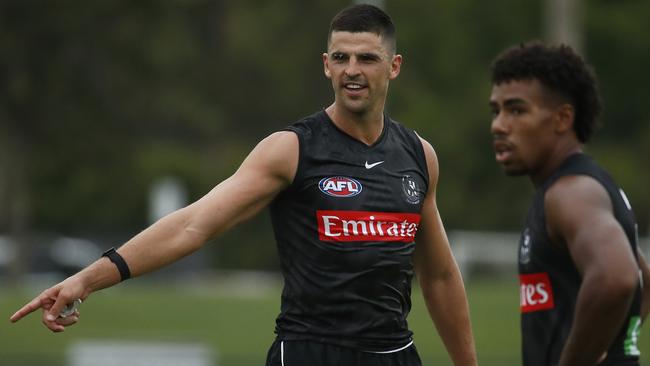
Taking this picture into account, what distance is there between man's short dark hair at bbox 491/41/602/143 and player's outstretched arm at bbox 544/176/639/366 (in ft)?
1.15

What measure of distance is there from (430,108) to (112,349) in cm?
2653

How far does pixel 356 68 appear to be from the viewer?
20.5 ft

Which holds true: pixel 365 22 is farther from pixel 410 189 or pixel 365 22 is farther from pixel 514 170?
pixel 514 170

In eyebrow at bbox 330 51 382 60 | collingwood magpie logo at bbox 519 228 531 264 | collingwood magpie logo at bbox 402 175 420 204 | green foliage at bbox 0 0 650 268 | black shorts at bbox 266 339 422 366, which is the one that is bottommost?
black shorts at bbox 266 339 422 366

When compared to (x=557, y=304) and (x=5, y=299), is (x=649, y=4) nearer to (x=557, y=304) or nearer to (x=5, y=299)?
(x=5, y=299)

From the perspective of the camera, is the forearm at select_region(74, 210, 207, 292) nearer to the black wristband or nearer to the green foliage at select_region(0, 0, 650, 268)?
the black wristband

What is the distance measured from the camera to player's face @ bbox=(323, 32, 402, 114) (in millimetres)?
6277

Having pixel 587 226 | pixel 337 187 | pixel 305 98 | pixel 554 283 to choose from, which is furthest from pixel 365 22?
pixel 305 98

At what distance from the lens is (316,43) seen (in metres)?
41.8

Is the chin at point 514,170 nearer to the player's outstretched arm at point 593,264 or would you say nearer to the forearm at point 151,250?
the player's outstretched arm at point 593,264

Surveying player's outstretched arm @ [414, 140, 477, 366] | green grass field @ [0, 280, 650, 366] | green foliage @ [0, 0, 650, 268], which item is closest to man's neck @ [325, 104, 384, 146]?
player's outstretched arm @ [414, 140, 477, 366]

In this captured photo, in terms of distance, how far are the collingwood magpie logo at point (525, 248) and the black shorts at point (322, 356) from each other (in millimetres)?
1067

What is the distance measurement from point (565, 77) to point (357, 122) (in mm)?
1261

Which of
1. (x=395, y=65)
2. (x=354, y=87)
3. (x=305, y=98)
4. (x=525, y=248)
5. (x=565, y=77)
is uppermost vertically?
(x=305, y=98)
